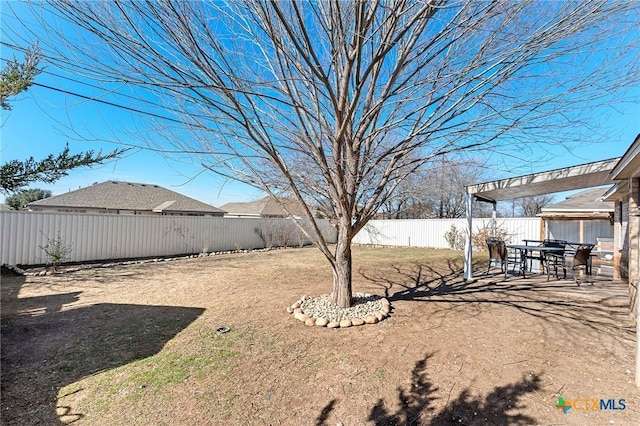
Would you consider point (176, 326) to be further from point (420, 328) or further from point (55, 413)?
point (420, 328)

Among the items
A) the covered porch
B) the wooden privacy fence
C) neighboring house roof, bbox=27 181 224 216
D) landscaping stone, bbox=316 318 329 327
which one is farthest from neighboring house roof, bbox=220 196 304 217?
landscaping stone, bbox=316 318 329 327

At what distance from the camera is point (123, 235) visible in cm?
976

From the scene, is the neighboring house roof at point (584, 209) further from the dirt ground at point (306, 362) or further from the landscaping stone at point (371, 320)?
the landscaping stone at point (371, 320)

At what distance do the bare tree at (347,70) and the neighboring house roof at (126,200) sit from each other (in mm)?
13882

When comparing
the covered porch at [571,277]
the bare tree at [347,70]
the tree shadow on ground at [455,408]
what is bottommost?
the tree shadow on ground at [455,408]

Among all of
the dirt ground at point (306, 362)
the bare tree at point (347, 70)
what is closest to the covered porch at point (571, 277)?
the dirt ground at point (306, 362)

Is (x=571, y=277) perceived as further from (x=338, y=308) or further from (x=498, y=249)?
(x=338, y=308)

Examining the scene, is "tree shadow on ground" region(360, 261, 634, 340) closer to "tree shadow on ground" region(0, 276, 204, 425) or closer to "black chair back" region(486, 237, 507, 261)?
"black chair back" region(486, 237, 507, 261)

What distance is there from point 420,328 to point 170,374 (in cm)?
280

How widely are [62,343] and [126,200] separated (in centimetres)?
1446

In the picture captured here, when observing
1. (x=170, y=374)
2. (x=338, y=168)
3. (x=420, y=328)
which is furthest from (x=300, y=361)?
(x=338, y=168)

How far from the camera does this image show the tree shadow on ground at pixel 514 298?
402cm

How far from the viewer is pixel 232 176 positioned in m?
4.09

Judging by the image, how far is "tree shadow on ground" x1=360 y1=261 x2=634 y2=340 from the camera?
402cm
